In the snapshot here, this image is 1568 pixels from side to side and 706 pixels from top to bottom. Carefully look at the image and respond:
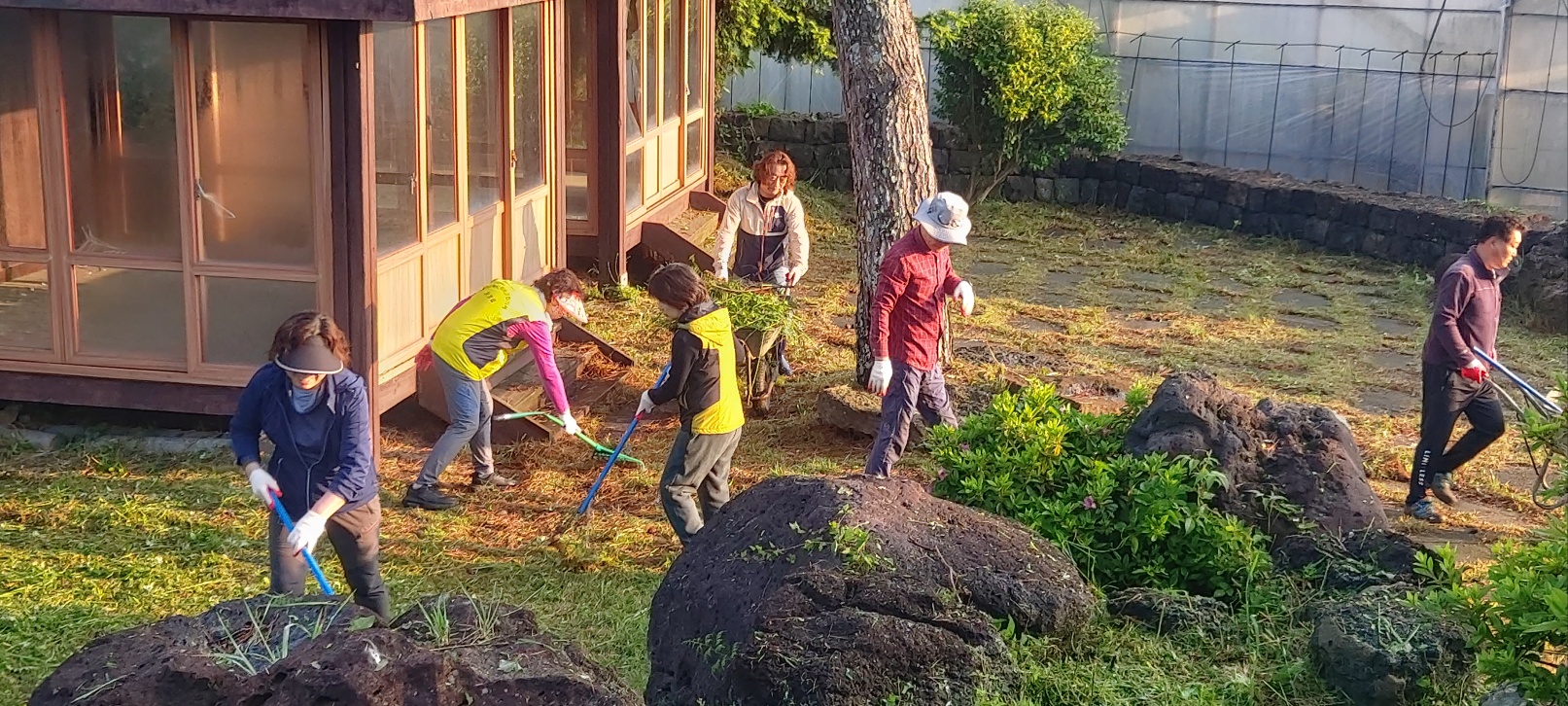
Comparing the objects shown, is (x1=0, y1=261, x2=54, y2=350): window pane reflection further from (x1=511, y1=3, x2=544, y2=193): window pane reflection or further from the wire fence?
the wire fence

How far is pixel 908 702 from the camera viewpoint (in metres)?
4.98

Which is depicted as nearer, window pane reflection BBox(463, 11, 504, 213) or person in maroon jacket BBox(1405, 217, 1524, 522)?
person in maroon jacket BBox(1405, 217, 1524, 522)

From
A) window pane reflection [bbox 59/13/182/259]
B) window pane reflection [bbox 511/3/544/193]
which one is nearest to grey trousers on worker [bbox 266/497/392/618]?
window pane reflection [bbox 59/13/182/259]

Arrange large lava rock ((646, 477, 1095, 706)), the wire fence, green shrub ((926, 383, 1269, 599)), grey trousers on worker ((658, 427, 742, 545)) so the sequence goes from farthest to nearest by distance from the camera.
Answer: the wire fence, grey trousers on worker ((658, 427, 742, 545)), green shrub ((926, 383, 1269, 599)), large lava rock ((646, 477, 1095, 706))

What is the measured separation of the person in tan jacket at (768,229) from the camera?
10.3m

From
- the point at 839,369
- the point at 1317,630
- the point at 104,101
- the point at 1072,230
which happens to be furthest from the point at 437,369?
the point at 1072,230

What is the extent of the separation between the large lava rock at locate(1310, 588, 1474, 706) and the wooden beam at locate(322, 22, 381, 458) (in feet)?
16.0

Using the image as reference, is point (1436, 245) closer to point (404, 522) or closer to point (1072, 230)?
point (1072, 230)

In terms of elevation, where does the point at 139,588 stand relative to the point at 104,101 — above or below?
below

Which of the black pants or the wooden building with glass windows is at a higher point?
the wooden building with glass windows

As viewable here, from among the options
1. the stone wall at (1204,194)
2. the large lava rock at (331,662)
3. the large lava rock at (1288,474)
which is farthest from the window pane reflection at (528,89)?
the stone wall at (1204,194)

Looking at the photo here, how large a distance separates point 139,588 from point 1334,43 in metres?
15.6

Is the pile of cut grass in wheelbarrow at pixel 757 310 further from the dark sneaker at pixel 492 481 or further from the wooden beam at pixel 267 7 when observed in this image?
the wooden beam at pixel 267 7

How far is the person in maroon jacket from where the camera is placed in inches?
309
